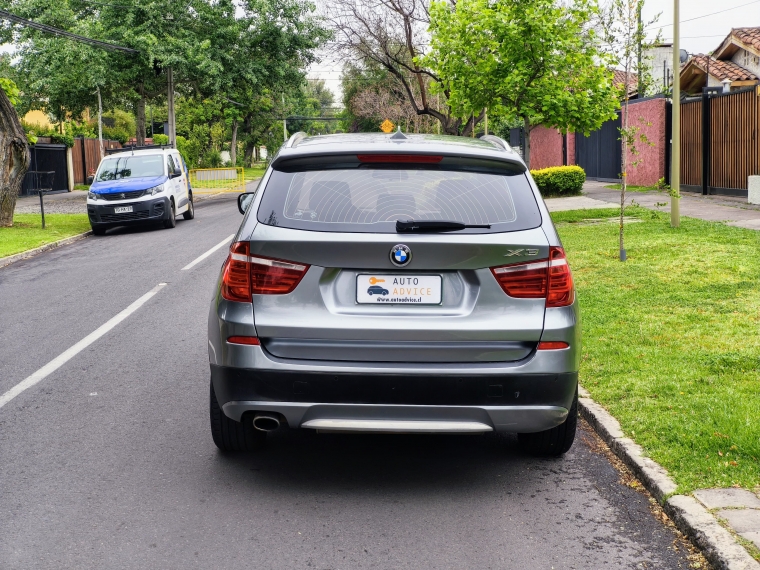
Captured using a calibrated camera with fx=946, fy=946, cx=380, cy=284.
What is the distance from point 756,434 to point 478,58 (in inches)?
590

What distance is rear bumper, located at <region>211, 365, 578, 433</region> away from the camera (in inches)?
171

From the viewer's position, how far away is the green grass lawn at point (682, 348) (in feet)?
16.3

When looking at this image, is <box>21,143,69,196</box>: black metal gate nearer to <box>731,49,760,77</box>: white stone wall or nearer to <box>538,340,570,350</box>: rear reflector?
<box>731,49,760,77</box>: white stone wall

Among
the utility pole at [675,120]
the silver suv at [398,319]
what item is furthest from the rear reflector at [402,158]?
the utility pole at [675,120]

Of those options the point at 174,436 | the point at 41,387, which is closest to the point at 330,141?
the point at 174,436

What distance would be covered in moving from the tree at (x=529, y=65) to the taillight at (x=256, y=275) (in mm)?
13211

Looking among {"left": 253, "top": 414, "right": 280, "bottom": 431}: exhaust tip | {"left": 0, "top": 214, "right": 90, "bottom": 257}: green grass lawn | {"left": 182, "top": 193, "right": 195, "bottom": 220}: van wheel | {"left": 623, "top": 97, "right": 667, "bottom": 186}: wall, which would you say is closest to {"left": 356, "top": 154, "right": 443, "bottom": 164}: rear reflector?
{"left": 253, "top": 414, "right": 280, "bottom": 431}: exhaust tip

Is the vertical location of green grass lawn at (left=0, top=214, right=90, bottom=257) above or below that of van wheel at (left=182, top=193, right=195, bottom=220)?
below

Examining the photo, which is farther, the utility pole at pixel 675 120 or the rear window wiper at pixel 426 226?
the utility pole at pixel 675 120

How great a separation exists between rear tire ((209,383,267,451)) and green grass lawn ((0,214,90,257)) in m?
12.4

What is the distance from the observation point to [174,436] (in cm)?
562

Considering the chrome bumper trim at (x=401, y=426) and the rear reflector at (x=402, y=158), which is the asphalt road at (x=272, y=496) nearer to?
the chrome bumper trim at (x=401, y=426)

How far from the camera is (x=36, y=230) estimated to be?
21.1 metres

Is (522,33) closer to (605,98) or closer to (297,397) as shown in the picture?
(605,98)
